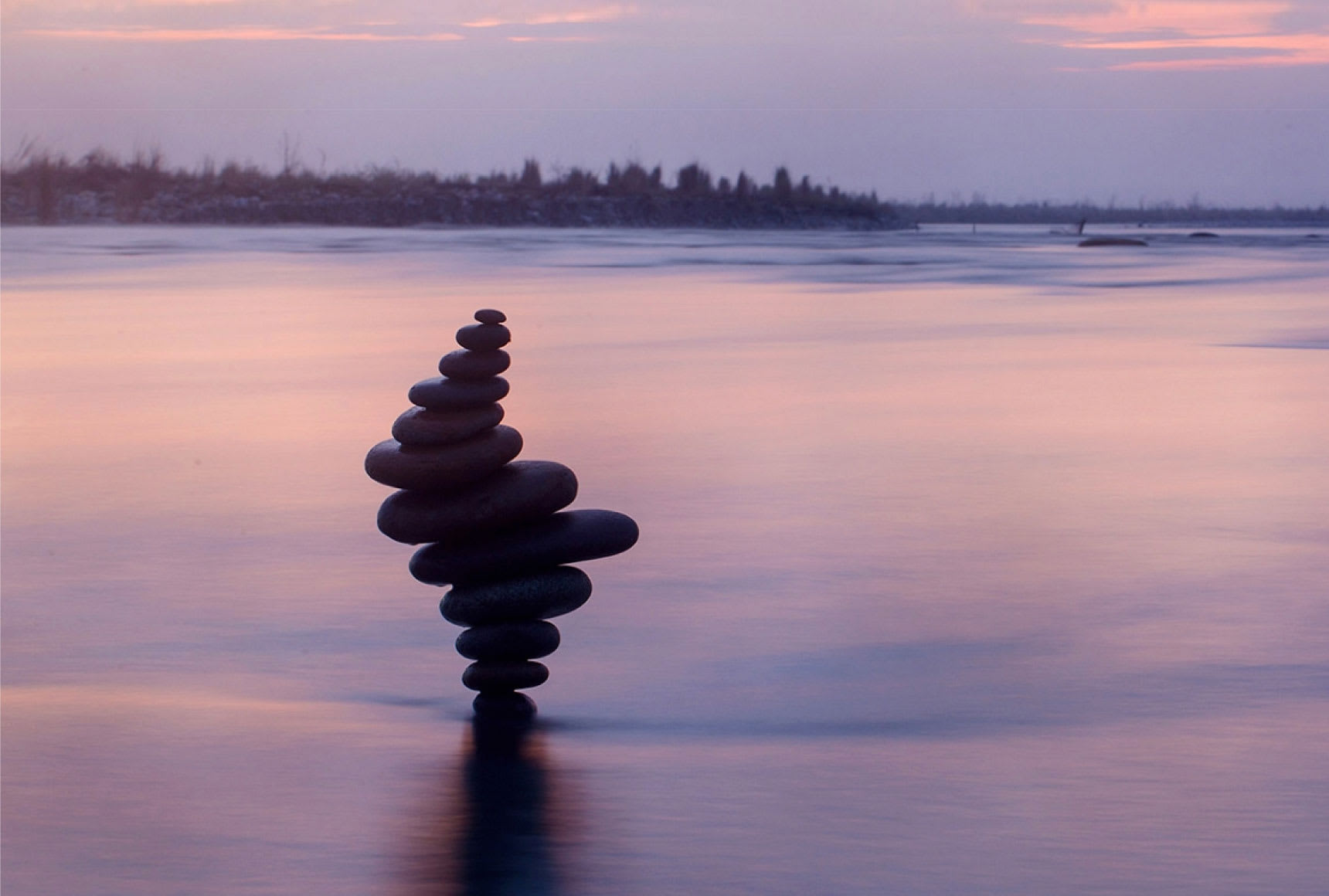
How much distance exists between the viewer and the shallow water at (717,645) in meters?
3.28

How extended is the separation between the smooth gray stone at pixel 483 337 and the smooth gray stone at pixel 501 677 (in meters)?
0.78

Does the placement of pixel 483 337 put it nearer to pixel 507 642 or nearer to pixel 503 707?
pixel 507 642

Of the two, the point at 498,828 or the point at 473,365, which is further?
the point at 473,365

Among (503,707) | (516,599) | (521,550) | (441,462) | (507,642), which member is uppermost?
(441,462)

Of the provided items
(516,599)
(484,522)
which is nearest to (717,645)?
(516,599)

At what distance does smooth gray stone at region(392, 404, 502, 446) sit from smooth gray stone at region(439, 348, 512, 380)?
0.09 metres

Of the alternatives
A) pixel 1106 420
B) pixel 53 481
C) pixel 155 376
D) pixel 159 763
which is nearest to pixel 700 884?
pixel 159 763

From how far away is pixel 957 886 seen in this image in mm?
3059

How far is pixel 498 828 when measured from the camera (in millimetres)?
3371

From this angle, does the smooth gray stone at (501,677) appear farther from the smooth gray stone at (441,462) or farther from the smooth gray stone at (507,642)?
the smooth gray stone at (441,462)

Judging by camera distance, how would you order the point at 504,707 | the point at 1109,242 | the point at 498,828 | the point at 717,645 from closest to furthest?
1. the point at 498,828
2. the point at 504,707
3. the point at 717,645
4. the point at 1109,242

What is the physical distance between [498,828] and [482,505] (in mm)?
1022

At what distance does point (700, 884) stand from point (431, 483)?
1457 millimetres

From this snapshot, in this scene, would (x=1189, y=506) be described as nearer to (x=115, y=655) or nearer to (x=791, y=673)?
(x=791, y=673)
